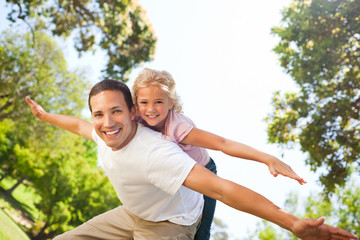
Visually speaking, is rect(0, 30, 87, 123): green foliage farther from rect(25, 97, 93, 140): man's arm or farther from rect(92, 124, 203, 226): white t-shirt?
rect(92, 124, 203, 226): white t-shirt

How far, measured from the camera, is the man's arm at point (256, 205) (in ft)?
6.74

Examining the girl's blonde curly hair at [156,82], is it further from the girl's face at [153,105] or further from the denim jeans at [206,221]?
the denim jeans at [206,221]

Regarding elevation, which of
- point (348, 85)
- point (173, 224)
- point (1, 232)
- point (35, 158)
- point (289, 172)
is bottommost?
point (1, 232)

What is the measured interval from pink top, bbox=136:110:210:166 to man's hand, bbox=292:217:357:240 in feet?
4.74

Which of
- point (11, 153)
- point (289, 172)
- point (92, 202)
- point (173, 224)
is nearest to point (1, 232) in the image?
point (173, 224)

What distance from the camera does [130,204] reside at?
10.5 feet

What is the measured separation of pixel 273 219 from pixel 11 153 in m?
30.5

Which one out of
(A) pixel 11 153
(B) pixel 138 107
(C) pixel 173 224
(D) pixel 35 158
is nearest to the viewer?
(C) pixel 173 224

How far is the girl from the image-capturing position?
3207 millimetres

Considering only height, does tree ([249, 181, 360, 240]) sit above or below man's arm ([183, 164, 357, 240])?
above

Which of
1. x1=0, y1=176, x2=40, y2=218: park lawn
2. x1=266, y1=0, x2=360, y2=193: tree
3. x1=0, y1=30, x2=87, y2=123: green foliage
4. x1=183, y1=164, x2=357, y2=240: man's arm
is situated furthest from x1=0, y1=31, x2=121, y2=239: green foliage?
x1=183, y1=164, x2=357, y2=240: man's arm

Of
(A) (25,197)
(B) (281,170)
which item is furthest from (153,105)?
(A) (25,197)

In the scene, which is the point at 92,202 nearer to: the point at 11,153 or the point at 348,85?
the point at 11,153

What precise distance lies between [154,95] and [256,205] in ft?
5.65
